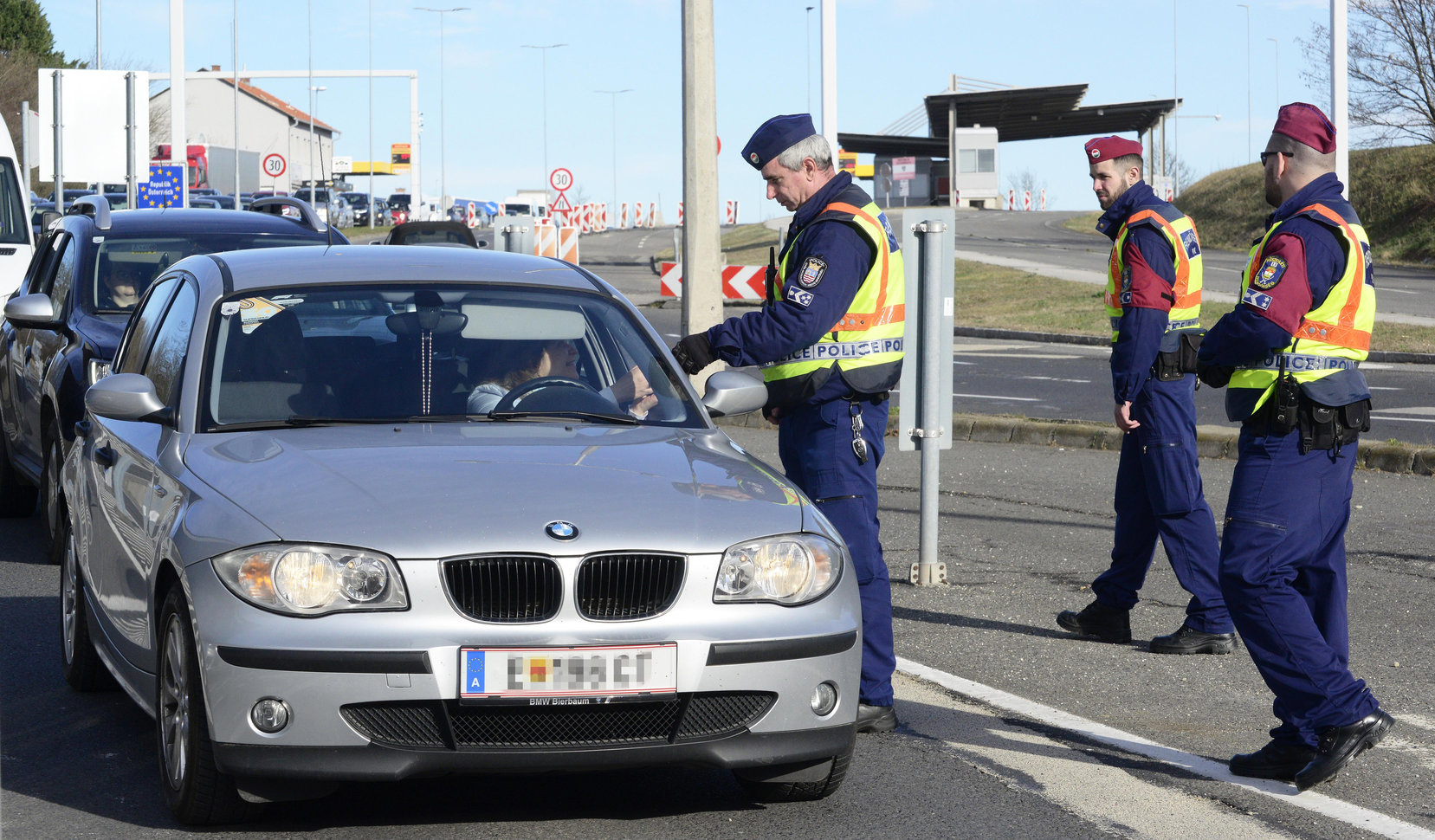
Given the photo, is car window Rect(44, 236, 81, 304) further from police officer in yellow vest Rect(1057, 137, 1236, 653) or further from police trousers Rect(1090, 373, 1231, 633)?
police trousers Rect(1090, 373, 1231, 633)

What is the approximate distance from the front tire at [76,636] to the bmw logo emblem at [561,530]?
2.35 metres

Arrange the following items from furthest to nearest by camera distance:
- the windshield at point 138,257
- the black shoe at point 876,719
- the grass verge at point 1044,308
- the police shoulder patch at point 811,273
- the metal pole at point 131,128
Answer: the metal pole at point 131,128 < the grass verge at point 1044,308 < the windshield at point 138,257 < the police shoulder patch at point 811,273 < the black shoe at point 876,719

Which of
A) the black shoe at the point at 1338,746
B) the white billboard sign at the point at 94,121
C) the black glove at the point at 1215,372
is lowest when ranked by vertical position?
the black shoe at the point at 1338,746

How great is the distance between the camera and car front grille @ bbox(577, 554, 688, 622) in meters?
3.98

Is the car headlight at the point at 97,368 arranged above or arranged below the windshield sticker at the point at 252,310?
below

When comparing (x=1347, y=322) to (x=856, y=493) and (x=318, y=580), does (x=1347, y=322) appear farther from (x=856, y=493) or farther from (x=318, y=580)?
(x=318, y=580)

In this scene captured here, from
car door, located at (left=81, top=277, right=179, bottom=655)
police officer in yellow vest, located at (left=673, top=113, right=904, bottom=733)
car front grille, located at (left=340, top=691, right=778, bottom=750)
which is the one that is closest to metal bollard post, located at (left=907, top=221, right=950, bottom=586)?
police officer in yellow vest, located at (left=673, top=113, right=904, bottom=733)

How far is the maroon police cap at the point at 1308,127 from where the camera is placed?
4816mm

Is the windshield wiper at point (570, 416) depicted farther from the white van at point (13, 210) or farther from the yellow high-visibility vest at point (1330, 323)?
the white van at point (13, 210)

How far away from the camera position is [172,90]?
30609 mm

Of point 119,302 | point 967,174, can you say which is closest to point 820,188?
point 119,302

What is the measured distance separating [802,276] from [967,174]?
2347 inches

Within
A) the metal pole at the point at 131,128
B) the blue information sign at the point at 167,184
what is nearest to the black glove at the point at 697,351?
the metal pole at the point at 131,128

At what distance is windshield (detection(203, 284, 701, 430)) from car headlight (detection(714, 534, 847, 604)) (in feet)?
3.19
